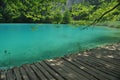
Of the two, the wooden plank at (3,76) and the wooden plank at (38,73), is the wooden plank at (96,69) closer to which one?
the wooden plank at (38,73)

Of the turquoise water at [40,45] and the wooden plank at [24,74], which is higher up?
the wooden plank at [24,74]

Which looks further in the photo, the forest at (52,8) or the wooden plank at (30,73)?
the forest at (52,8)

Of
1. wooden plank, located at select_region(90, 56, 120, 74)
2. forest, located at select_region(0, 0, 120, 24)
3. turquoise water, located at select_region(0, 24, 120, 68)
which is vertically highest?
forest, located at select_region(0, 0, 120, 24)

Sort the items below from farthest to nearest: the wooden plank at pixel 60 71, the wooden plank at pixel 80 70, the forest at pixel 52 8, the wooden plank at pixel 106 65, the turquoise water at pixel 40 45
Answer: the turquoise water at pixel 40 45
the forest at pixel 52 8
the wooden plank at pixel 106 65
the wooden plank at pixel 60 71
the wooden plank at pixel 80 70

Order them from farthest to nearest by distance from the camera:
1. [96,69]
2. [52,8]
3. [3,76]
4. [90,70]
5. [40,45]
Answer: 1. [40,45]
2. [52,8]
3. [96,69]
4. [90,70]
5. [3,76]

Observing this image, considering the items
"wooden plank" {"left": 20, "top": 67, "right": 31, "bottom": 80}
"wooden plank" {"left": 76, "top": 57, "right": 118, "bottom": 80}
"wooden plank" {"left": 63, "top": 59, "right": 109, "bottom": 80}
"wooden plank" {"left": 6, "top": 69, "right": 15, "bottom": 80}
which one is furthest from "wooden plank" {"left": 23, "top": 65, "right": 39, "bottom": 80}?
"wooden plank" {"left": 76, "top": 57, "right": 118, "bottom": 80}

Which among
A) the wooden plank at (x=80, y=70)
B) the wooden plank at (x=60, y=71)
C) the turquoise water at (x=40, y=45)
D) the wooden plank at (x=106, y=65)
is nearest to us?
the wooden plank at (x=80, y=70)

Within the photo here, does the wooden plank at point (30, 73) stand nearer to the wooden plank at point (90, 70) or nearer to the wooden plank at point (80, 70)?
the wooden plank at point (80, 70)

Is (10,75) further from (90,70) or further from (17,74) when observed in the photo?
(90,70)

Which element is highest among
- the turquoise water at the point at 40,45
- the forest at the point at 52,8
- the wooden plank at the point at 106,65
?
the forest at the point at 52,8

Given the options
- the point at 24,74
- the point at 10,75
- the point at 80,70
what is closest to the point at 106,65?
the point at 80,70

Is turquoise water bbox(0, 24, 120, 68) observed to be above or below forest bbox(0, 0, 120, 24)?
below

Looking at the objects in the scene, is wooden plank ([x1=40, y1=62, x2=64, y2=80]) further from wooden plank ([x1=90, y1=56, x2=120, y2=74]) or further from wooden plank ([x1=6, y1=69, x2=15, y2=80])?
wooden plank ([x1=90, y1=56, x2=120, y2=74])

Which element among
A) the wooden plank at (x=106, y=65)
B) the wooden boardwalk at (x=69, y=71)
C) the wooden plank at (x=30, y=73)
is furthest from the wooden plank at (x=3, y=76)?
the wooden plank at (x=106, y=65)
